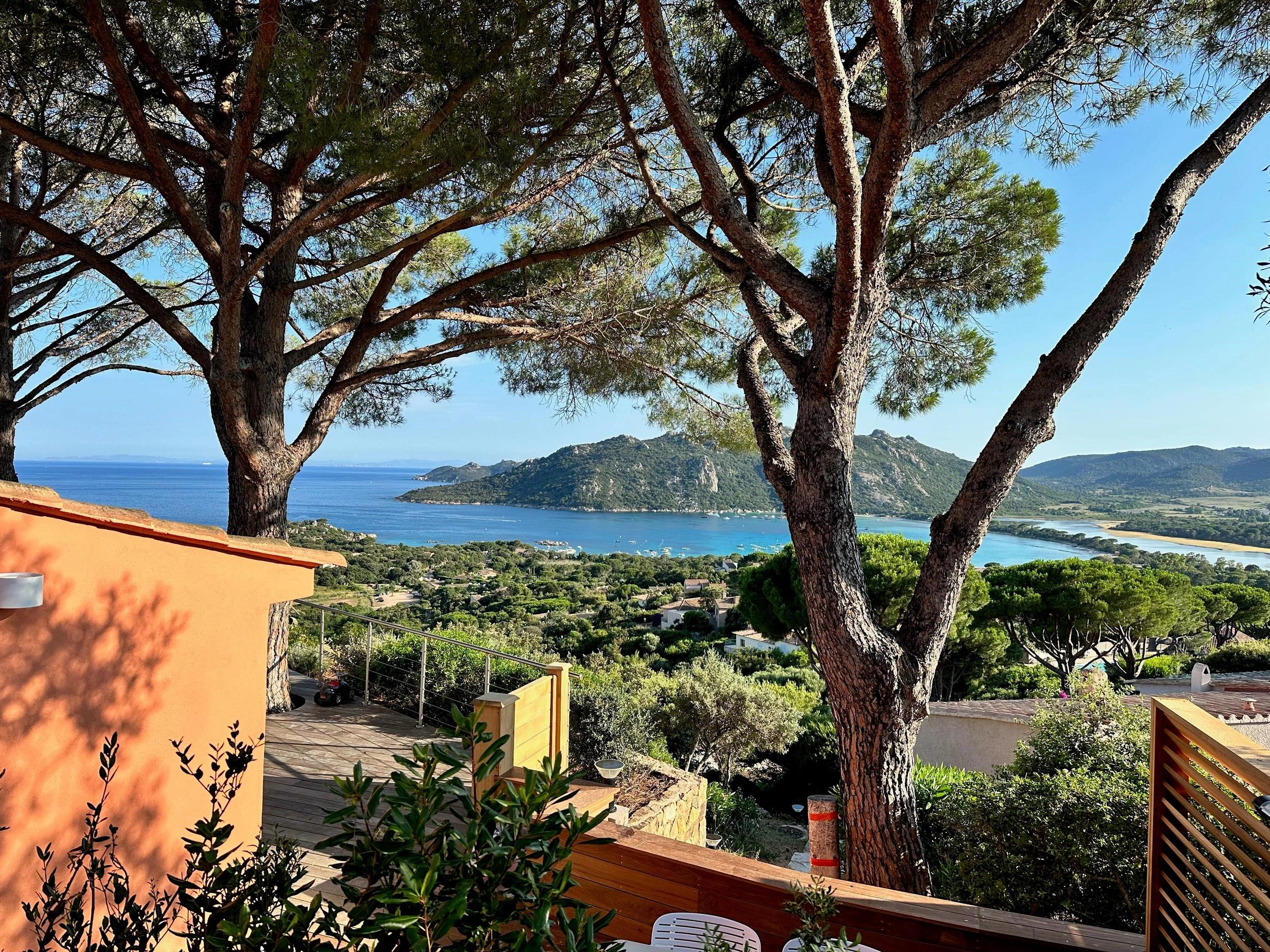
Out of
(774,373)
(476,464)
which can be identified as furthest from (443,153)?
(476,464)

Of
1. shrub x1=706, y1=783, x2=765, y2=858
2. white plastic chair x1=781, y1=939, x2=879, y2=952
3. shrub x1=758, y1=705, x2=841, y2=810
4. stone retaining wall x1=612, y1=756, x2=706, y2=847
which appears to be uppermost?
white plastic chair x1=781, y1=939, x2=879, y2=952

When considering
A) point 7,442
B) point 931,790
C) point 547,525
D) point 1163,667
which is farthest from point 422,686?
point 547,525

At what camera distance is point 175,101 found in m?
4.73

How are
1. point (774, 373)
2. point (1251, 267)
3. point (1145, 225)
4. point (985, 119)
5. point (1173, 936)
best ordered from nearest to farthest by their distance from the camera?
point (1251, 267)
point (1173, 936)
point (1145, 225)
point (985, 119)
point (774, 373)

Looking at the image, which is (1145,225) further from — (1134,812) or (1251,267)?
(1134,812)

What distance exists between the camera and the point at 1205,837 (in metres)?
2.08

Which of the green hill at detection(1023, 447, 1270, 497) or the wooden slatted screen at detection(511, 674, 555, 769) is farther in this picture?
the green hill at detection(1023, 447, 1270, 497)

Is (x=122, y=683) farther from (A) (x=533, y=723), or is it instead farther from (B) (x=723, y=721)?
(B) (x=723, y=721)

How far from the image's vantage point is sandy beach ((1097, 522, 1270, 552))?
55.1 feet

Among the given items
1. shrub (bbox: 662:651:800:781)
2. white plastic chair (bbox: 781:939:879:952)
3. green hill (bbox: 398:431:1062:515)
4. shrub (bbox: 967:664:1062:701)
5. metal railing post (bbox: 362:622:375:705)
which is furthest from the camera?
green hill (bbox: 398:431:1062:515)

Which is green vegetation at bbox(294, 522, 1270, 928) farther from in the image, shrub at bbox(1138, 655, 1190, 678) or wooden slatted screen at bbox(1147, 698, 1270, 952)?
wooden slatted screen at bbox(1147, 698, 1270, 952)

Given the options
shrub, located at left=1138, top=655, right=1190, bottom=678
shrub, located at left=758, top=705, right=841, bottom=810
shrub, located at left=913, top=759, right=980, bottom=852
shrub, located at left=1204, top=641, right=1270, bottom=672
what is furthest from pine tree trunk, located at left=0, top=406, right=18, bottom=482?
shrub, located at left=1204, top=641, right=1270, bottom=672

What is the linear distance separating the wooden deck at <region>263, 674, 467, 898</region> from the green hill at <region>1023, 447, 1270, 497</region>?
23640mm

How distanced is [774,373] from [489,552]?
28.2 metres
